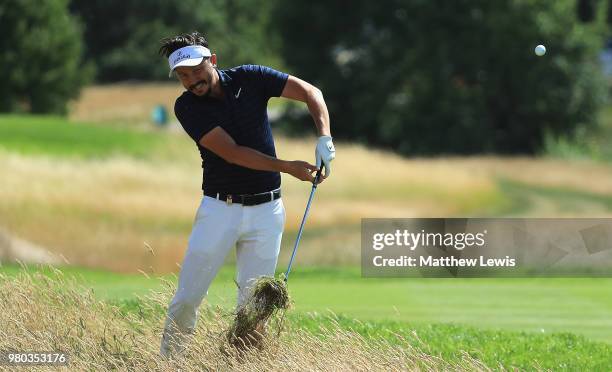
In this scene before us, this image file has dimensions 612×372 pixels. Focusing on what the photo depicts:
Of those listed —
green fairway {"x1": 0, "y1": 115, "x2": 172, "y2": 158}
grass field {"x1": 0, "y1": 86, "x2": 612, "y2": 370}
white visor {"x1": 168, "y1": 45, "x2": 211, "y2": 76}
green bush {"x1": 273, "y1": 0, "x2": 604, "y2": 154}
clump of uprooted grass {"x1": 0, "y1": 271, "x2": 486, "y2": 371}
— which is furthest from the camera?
green bush {"x1": 273, "y1": 0, "x2": 604, "y2": 154}

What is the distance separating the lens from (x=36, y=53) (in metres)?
43.5

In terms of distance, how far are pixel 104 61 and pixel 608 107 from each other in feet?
82.7

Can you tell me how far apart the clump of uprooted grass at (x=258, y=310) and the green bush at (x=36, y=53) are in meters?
36.4

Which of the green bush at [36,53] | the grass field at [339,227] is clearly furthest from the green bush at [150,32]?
the grass field at [339,227]

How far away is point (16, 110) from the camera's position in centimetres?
4441

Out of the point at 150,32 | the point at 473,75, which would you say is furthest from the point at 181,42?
the point at 150,32

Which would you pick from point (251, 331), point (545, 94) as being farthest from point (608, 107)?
point (251, 331)

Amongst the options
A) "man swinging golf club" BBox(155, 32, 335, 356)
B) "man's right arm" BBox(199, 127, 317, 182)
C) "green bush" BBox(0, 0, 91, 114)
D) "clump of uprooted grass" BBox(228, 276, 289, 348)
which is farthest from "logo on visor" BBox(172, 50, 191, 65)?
"green bush" BBox(0, 0, 91, 114)

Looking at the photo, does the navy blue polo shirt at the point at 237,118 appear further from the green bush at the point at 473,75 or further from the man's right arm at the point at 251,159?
the green bush at the point at 473,75

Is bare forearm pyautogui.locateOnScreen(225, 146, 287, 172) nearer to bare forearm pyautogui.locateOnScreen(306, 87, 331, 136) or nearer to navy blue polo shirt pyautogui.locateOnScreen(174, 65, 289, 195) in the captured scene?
navy blue polo shirt pyautogui.locateOnScreen(174, 65, 289, 195)

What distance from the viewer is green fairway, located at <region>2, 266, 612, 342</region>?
11.7 meters

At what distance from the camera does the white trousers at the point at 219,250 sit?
7.68 meters

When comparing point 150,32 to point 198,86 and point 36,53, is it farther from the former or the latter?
point 198,86

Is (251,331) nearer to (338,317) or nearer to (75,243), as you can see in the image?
(338,317)
